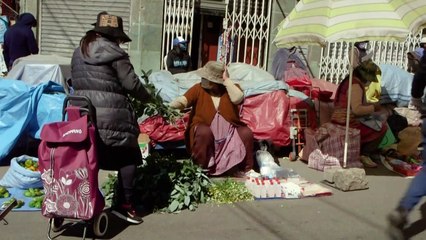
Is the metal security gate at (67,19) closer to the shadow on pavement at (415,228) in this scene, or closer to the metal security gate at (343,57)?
the metal security gate at (343,57)

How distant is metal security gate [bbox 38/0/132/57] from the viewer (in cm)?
1101

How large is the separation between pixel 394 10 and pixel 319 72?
578cm

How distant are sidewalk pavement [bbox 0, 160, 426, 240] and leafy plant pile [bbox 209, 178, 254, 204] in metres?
0.11

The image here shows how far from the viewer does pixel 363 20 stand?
5836 mm

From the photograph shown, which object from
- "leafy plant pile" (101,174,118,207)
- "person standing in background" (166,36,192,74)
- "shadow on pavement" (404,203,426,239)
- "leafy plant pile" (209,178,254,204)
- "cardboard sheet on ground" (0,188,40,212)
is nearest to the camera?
"shadow on pavement" (404,203,426,239)

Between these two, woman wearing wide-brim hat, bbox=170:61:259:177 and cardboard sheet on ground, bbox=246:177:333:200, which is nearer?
cardboard sheet on ground, bbox=246:177:333:200

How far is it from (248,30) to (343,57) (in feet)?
7.23

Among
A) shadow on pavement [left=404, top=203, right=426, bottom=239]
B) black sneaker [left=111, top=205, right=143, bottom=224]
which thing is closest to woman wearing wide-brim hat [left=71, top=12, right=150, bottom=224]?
black sneaker [left=111, top=205, right=143, bottom=224]

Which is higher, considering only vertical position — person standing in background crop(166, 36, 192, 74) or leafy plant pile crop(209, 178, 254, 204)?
person standing in background crop(166, 36, 192, 74)

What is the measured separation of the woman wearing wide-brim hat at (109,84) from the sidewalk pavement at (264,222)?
692 millimetres

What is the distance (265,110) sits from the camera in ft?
23.8

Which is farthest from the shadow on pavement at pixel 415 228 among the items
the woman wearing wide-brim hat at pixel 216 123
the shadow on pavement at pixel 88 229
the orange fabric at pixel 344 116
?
the shadow on pavement at pixel 88 229

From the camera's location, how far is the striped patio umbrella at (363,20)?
5.77 meters

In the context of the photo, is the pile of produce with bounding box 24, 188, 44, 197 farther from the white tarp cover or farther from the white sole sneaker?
the white tarp cover
